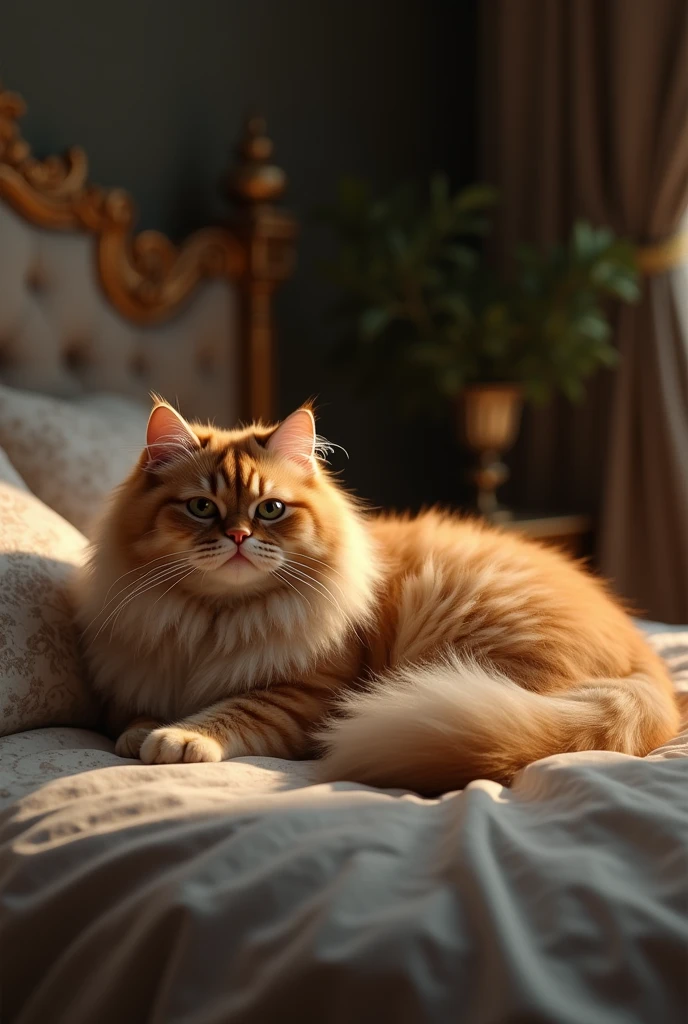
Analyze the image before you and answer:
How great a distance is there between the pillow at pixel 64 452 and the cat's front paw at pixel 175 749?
2.20ft

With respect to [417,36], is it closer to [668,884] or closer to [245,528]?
[245,528]

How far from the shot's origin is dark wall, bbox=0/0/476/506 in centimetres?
263

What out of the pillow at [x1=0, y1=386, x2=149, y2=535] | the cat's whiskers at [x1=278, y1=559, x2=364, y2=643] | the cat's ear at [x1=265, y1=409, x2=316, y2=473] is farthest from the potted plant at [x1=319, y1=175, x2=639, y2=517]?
the cat's whiskers at [x1=278, y1=559, x2=364, y2=643]

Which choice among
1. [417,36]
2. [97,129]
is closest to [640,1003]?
[97,129]

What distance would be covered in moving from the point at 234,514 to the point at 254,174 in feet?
5.40

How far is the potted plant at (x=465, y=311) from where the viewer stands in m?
2.80

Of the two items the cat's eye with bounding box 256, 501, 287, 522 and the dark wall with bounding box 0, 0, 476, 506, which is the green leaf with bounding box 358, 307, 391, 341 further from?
the cat's eye with bounding box 256, 501, 287, 522

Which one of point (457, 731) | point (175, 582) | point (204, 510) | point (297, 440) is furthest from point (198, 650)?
point (457, 731)

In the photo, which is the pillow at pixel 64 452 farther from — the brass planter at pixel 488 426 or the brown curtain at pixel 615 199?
the brown curtain at pixel 615 199

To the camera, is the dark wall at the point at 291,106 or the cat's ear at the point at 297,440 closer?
the cat's ear at the point at 297,440

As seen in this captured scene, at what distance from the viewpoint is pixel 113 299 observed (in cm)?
256

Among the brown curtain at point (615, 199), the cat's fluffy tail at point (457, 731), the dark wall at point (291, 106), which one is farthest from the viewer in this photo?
the brown curtain at point (615, 199)

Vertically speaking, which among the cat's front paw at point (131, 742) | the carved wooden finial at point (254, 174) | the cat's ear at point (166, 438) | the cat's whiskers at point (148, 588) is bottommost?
the cat's front paw at point (131, 742)

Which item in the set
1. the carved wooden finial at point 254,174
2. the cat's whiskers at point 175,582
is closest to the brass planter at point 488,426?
the carved wooden finial at point 254,174
